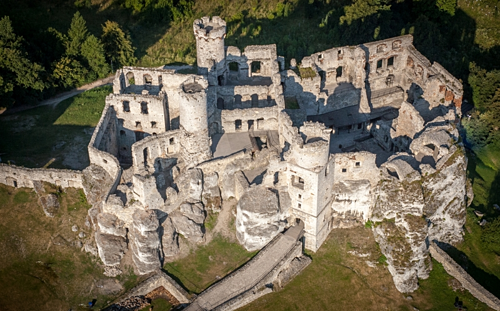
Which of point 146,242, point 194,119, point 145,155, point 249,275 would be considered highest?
point 194,119

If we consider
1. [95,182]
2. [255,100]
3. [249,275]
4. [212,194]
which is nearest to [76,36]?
[95,182]

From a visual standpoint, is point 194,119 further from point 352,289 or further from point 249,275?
point 352,289

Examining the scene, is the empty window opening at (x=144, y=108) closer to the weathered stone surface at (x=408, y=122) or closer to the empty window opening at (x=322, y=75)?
the empty window opening at (x=322, y=75)

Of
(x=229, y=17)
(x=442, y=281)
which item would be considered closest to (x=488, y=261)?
(x=442, y=281)

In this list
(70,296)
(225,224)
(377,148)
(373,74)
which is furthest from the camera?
(373,74)

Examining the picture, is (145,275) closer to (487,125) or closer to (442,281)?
(442,281)

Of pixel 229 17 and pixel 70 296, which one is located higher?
pixel 229 17
